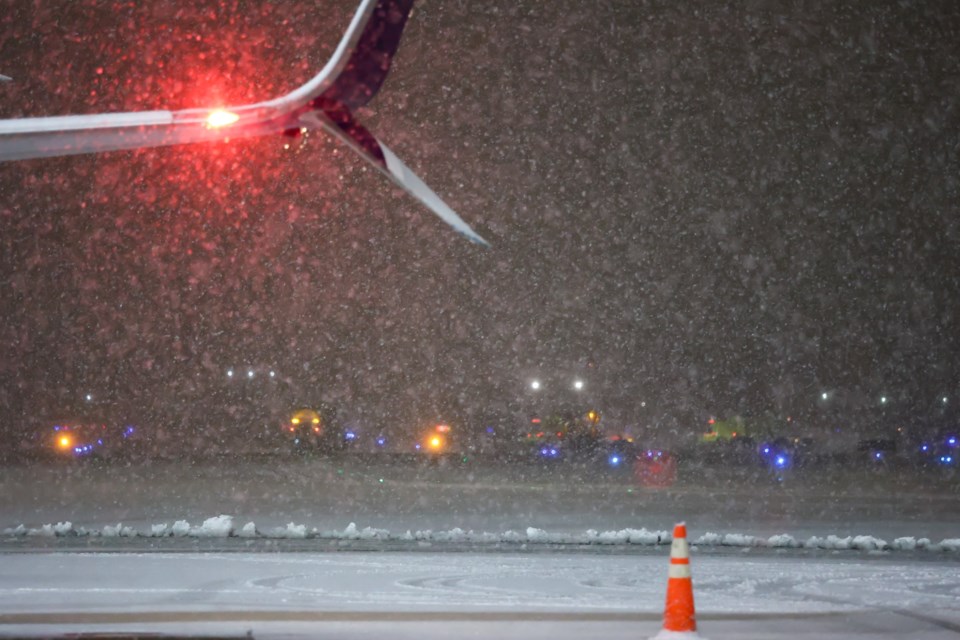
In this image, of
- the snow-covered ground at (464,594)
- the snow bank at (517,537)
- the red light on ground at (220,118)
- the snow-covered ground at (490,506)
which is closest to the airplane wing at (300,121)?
the red light on ground at (220,118)

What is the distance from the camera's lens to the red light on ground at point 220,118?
300 inches

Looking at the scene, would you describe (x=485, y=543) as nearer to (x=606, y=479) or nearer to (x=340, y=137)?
(x=340, y=137)

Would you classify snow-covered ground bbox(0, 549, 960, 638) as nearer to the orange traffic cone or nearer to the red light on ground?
the orange traffic cone

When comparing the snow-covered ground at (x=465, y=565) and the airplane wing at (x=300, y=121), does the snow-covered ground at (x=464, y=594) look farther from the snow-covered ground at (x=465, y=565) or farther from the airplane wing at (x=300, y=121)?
the airplane wing at (x=300, y=121)

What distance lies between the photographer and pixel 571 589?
9750 mm

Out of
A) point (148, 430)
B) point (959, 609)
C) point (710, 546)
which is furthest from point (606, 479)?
point (148, 430)

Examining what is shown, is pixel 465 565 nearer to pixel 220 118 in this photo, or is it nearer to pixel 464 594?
pixel 464 594

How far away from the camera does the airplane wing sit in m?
7.36

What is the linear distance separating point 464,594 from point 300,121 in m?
4.09

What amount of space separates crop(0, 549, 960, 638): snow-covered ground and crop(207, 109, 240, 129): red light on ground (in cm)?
340

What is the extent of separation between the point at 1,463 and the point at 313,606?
33.5m

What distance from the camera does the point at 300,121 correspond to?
26.1 feet

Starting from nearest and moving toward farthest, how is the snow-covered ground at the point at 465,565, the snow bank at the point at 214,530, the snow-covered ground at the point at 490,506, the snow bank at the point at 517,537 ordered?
1. the snow-covered ground at the point at 465,565
2. the snow bank at the point at 517,537
3. the snow bank at the point at 214,530
4. the snow-covered ground at the point at 490,506

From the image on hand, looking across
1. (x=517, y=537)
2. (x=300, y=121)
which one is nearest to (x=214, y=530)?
(x=517, y=537)
